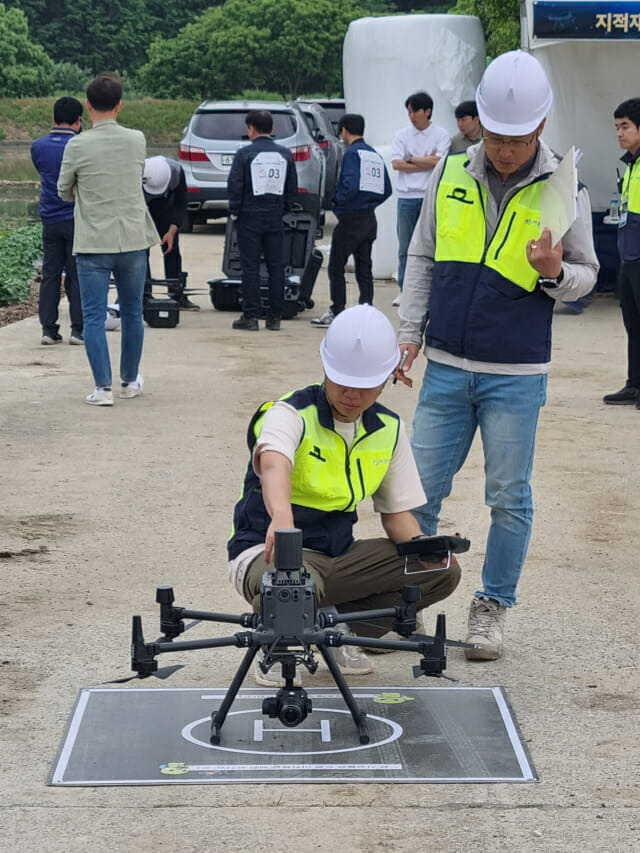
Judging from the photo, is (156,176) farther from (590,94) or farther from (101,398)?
(590,94)

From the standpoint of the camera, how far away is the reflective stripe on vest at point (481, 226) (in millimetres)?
4668

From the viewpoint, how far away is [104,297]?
8.92 metres

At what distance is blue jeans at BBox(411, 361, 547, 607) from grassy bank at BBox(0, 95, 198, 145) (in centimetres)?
4800

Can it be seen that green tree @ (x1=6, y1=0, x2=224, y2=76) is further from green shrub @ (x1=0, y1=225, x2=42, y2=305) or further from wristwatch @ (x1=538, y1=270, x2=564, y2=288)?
wristwatch @ (x1=538, y1=270, x2=564, y2=288)

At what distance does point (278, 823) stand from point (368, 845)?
243 mm

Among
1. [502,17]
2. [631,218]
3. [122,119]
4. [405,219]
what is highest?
[502,17]

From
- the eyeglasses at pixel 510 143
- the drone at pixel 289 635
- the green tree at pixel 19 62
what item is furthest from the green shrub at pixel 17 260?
the green tree at pixel 19 62

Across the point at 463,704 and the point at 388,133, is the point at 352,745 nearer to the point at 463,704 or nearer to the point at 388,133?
the point at 463,704

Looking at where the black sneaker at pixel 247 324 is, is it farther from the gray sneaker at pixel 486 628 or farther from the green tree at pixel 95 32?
the green tree at pixel 95 32

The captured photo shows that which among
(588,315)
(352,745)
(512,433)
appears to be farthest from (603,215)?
(352,745)

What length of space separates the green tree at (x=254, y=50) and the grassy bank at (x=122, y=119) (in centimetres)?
416

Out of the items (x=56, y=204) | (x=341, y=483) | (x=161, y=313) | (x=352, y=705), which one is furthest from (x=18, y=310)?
→ (x=352, y=705)

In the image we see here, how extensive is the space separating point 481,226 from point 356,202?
293 inches

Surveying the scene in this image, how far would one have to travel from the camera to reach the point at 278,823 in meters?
3.68
